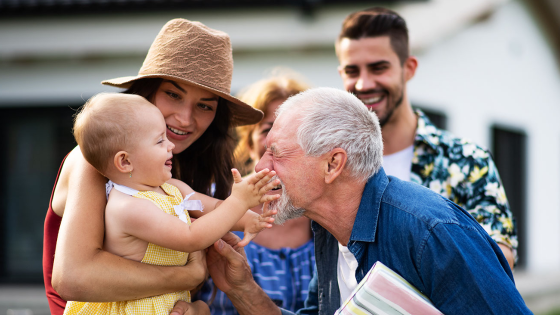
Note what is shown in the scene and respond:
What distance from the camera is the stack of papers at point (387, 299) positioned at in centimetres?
181

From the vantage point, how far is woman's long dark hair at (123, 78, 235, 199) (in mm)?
2865

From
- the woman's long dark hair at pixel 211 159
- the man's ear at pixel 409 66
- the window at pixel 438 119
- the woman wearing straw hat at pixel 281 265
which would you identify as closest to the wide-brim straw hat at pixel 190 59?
the woman's long dark hair at pixel 211 159

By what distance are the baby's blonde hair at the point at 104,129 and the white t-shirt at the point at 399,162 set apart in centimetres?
185

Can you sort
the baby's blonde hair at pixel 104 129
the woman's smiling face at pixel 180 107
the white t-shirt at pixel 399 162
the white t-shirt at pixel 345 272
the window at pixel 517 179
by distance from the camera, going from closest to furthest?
1. the baby's blonde hair at pixel 104 129
2. the white t-shirt at pixel 345 272
3. the woman's smiling face at pixel 180 107
4. the white t-shirt at pixel 399 162
5. the window at pixel 517 179

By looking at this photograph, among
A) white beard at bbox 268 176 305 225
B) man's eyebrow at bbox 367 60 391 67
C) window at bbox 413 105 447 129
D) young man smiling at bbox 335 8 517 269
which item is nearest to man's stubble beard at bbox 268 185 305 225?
white beard at bbox 268 176 305 225

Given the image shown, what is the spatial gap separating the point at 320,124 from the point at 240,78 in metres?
4.87

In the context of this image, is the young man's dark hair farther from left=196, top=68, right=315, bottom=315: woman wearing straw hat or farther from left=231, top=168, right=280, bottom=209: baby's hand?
left=231, top=168, right=280, bottom=209: baby's hand

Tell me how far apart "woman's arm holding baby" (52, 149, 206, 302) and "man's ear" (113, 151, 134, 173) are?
0.53 ft

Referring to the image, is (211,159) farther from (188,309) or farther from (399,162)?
(399,162)

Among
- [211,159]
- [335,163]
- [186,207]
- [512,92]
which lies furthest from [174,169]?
→ [512,92]

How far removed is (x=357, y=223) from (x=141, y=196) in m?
0.91

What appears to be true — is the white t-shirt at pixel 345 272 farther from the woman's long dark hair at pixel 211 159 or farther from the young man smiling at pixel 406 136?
the young man smiling at pixel 406 136

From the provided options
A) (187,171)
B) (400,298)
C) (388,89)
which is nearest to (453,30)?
(388,89)

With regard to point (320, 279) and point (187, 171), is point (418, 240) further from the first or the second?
point (187, 171)
